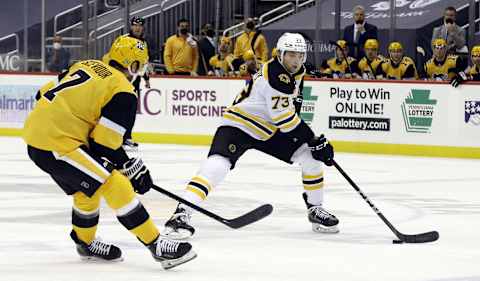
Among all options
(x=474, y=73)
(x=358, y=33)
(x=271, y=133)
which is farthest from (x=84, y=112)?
(x=358, y=33)

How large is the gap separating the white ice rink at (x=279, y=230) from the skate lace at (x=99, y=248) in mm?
70

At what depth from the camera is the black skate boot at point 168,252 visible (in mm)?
5637

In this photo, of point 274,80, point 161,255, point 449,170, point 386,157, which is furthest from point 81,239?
point 386,157

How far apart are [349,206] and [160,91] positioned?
255 inches

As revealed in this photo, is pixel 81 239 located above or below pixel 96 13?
below

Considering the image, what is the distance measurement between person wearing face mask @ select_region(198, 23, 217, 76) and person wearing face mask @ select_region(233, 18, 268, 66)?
1.40ft

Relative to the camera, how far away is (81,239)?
599 centimetres

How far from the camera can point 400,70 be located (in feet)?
45.3

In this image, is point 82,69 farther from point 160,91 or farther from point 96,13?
point 96,13

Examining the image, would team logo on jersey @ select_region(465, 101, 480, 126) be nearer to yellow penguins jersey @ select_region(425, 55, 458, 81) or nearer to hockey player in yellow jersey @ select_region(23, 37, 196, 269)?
yellow penguins jersey @ select_region(425, 55, 458, 81)

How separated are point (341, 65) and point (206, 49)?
2148mm

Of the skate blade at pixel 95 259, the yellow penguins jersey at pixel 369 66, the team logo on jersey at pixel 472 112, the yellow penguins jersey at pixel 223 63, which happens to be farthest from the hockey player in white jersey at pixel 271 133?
the yellow penguins jersey at pixel 223 63

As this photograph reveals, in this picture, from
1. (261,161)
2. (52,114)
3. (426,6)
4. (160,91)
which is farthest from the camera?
(426,6)

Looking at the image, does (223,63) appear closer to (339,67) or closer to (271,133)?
(339,67)
